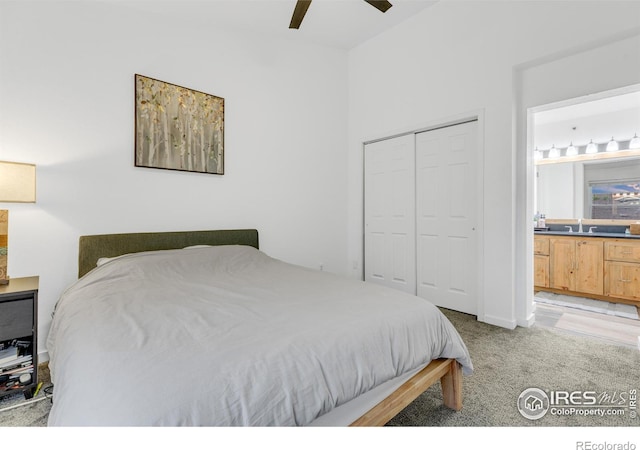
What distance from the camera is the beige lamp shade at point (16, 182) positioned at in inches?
70.6

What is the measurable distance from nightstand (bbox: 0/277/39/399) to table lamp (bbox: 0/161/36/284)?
22 cm

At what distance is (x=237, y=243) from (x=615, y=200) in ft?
16.1

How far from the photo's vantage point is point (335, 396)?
104cm

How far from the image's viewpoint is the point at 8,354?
1714 millimetres

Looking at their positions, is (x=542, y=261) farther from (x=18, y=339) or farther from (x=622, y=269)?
(x=18, y=339)

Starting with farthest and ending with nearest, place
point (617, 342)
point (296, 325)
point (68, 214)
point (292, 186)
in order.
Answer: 1. point (292, 186)
2. point (617, 342)
3. point (68, 214)
4. point (296, 325)

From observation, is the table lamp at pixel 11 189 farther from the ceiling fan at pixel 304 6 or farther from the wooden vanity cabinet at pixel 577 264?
the wooden vanity cabinet at pixel 577 264

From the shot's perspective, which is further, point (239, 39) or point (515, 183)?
point (239, 39)

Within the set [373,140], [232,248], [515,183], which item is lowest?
[232,248]

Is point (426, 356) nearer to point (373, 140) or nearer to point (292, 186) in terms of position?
point (292, 186)

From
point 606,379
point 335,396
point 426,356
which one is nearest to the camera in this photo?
point 335,396

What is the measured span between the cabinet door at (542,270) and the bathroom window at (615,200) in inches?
42.0

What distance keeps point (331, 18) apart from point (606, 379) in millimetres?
3847
